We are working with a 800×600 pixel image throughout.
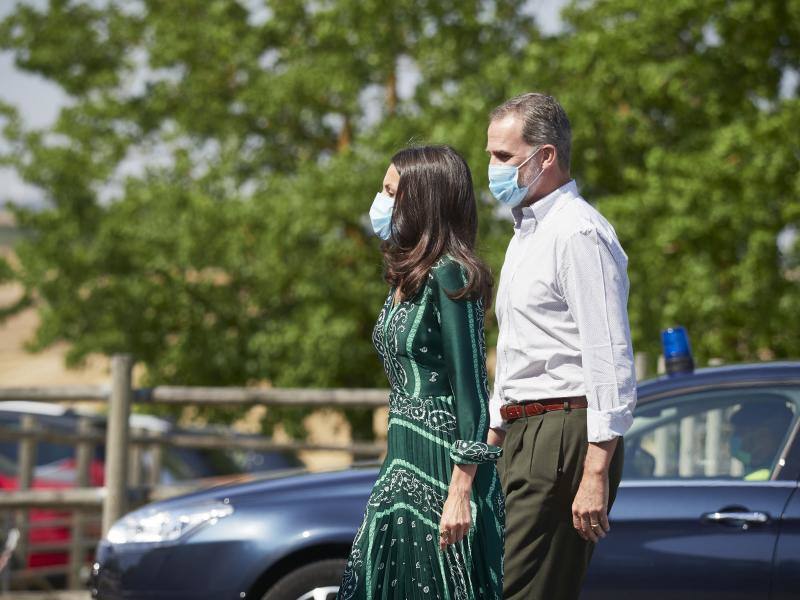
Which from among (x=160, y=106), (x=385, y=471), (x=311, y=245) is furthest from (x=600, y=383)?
(x=160, y=106)

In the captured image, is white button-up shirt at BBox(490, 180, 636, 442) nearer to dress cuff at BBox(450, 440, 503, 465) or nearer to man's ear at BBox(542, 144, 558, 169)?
man's ear at BBox(542, 144, 558, 169)

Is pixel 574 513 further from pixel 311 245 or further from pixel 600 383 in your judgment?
pixel 311 245

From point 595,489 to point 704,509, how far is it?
1.62 m

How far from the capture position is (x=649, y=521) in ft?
16.4

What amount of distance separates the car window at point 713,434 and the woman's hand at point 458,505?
6.35 ft

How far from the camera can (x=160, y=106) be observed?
21891mm

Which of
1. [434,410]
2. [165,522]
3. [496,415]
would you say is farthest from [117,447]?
[434,410]

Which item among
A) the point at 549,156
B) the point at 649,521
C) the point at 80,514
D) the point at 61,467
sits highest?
the point at 549,156

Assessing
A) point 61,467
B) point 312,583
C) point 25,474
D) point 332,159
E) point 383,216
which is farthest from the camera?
point 332,159

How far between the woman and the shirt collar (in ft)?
1.02

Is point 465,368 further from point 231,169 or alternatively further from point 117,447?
point 231,169

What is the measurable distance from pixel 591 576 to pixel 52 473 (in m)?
7.82

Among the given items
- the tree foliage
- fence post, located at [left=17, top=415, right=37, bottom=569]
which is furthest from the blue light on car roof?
the tree foliage

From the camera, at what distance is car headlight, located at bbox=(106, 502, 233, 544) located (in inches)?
213
